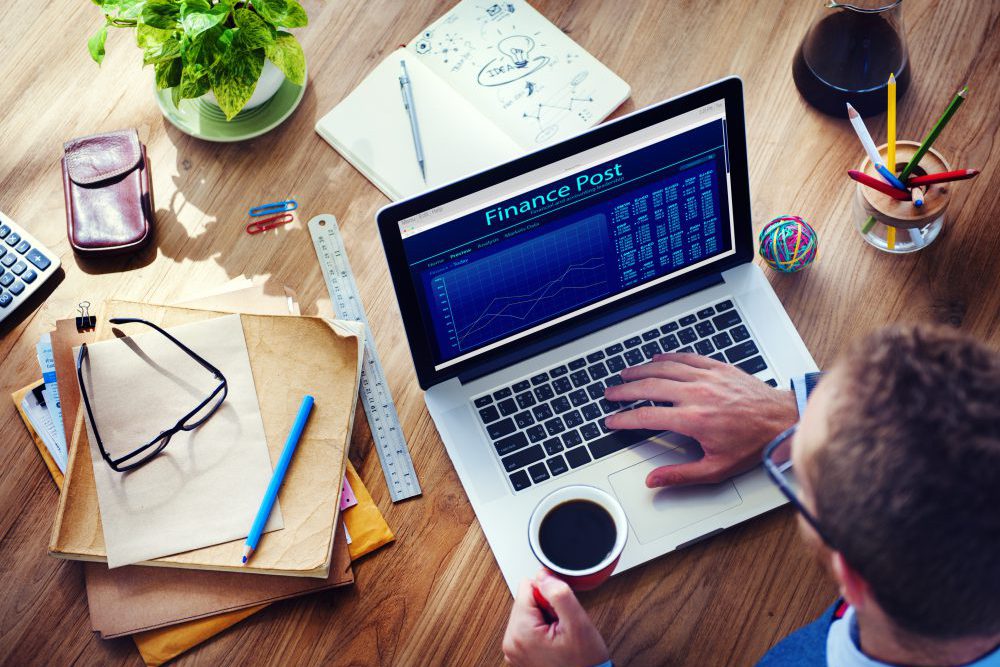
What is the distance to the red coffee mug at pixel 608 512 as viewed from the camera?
908 mm

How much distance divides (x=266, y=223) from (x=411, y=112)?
0.90ft

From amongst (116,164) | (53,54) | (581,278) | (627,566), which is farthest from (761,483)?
(53,54)

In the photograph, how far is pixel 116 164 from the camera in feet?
4.02

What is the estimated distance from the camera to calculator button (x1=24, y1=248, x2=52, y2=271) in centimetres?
120

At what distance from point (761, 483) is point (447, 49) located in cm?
80

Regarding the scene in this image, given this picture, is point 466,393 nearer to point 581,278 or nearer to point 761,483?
point 581,278

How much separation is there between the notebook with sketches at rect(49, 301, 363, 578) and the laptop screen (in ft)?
0.49

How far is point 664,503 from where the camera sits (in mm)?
1045

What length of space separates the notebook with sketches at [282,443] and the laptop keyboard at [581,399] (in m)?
0.19

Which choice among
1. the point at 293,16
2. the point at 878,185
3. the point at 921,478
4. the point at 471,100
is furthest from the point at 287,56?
the point at 921,478

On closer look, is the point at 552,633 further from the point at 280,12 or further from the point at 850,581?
the point at 280,12

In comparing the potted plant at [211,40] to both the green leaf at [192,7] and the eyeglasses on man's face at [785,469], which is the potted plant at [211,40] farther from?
the eyeglasses on man's face at [785,469]

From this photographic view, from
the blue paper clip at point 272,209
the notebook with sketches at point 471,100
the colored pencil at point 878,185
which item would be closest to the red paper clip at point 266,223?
the blue paper clip at point 272,209

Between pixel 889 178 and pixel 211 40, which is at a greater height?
pixel 211 40
